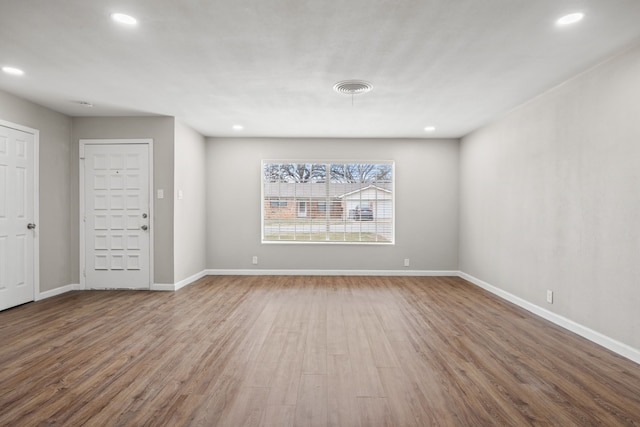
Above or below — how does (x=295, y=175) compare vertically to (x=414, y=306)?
above

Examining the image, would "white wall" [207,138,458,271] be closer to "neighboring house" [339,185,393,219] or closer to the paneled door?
"neighboring house" [339,185,393,219]

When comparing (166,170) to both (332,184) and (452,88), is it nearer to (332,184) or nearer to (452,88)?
(332,184)

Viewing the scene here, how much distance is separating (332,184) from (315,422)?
4.87 metres

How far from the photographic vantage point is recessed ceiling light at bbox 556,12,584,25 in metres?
2.35

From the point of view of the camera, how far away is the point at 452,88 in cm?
377

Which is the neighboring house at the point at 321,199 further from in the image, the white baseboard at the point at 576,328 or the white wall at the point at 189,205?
the white baseboard at the point at 576,328

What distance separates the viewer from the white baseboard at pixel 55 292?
14.9ft

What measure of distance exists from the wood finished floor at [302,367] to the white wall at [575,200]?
420 millimetres

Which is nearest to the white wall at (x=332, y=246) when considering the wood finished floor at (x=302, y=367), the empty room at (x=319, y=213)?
the empty room at (x=319, y=213)

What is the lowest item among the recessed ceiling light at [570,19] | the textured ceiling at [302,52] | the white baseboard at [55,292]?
the white baseboard at [55,292]

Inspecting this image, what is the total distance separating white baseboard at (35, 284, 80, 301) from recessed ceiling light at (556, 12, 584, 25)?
20.6ft

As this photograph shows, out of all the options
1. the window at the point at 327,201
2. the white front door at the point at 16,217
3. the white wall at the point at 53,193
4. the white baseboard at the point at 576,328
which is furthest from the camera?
the window at the point at 327,201

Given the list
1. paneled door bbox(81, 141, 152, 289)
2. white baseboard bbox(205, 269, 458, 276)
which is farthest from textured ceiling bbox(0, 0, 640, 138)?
white baseboard bbox(205, 269, 458, 276)

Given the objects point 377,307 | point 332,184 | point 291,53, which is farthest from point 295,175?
point 291,53
